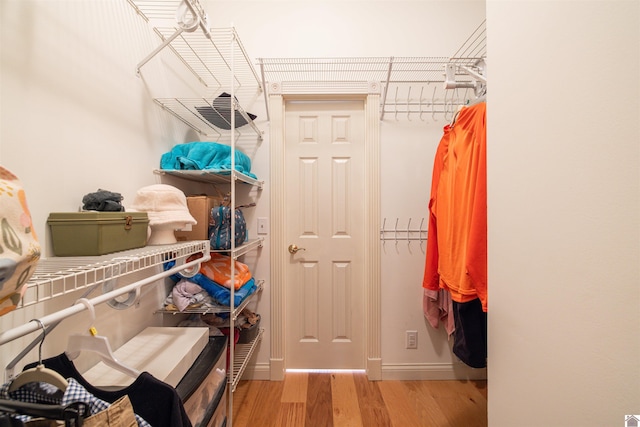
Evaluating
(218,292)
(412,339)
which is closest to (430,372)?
(412,339)

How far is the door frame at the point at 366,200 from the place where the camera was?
5.58ft

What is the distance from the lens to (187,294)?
125 centimetres

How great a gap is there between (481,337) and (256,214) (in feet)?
5.02

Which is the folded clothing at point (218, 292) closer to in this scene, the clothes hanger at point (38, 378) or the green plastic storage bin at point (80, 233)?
the green plastic storage bin at point (80, 233)

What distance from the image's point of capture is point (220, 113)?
141cm

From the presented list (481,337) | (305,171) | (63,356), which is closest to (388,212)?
(305,171)

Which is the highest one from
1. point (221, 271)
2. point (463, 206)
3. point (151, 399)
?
point (463, 206)

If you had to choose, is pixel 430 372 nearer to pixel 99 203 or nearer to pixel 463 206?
pixel 463 206

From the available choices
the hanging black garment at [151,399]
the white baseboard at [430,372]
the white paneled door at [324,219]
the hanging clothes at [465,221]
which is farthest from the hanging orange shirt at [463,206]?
the hanging black garment at [151,399]

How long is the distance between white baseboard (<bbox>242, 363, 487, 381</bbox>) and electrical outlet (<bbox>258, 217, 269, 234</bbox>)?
0.98m

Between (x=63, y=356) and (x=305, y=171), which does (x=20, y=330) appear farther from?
(x=305, y=171)

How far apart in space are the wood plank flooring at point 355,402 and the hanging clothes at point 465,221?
58 centimetres

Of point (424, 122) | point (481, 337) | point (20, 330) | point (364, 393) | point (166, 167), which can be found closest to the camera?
point (20, 330)

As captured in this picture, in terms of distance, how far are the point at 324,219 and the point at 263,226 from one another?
47 cm
